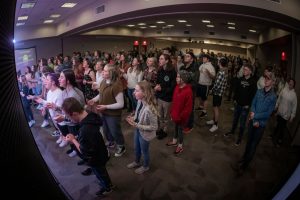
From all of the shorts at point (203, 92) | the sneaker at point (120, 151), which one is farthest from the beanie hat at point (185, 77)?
the sneaker at point (120, 151)

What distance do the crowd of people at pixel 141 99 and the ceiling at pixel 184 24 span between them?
5.3 inches

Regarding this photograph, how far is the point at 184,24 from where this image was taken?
1.03 meters

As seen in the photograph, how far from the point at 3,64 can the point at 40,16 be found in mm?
359

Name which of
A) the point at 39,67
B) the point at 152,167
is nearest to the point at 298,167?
the point at 39,67

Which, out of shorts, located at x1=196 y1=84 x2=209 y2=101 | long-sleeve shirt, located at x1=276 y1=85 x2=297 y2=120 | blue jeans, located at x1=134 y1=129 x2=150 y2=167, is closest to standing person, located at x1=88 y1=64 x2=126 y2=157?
blue jeans, located at x1=134 y1=129 x2=150 y2=167

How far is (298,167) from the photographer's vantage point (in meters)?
0.54

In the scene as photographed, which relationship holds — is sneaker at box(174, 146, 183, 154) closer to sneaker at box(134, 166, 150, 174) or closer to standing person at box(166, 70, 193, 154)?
standing person at box(166, 70, 193, 154)

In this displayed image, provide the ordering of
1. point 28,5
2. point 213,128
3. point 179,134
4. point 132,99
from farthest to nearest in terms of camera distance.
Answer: point 132,99 → point 179,134 → point 213,128 → point 28,5

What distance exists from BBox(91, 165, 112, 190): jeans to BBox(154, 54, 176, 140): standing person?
1092 millimetres

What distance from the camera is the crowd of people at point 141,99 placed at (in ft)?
3.21

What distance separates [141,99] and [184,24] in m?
1.08

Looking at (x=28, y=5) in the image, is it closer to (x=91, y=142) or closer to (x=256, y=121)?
(x=91, y=142)

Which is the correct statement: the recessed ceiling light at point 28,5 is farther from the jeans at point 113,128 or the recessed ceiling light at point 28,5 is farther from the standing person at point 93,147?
the jeans at point 113,128

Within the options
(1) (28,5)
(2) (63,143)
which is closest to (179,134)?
(2) (63,143)
